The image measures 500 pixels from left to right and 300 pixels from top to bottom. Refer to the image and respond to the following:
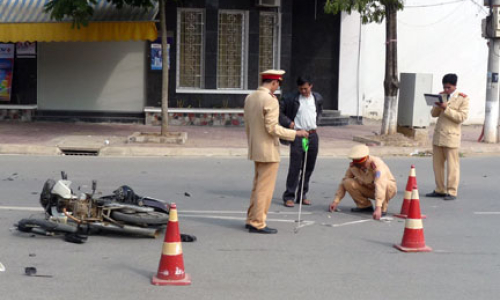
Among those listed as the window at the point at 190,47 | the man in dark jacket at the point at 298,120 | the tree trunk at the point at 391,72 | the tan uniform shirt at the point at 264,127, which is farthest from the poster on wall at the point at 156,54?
the tan uniform shirt at the point at 264,127

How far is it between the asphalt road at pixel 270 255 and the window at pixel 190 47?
935 centimetres

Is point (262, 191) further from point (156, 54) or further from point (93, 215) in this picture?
point (156, 54)

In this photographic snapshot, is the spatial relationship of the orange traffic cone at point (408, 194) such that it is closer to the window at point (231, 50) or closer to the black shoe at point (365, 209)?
the black shoe at point (365, 209)

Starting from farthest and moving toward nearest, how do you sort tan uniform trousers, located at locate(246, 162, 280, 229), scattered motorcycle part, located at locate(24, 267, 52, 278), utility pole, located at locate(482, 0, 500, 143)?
utility pole, located at locate(482, 0, 500, 143)
tan uniform trousers, located at locate(246, 162, 280, 229)
scattered motorcycle part, located at locate(24, 267, 52, 278)

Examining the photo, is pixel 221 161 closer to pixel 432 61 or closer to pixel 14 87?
pixel 14 87

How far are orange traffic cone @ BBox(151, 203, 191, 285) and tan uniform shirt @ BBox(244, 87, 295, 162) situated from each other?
2197 mm

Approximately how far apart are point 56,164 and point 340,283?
8.62 metres

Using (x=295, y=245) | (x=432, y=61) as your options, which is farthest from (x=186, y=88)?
(x=295, y=245)

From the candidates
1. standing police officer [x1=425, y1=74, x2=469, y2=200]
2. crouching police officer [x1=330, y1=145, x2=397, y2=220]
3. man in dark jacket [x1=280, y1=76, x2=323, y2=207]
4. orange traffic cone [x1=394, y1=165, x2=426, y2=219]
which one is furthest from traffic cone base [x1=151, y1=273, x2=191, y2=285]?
standing police officer [x1=425, y1=74, x2=469, y2=200]

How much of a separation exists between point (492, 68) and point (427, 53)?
5635mm

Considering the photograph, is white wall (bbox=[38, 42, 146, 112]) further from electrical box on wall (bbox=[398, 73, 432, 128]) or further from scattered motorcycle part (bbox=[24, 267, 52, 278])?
scattered motorcycle part (bbox=[24, 267, 52, 278])

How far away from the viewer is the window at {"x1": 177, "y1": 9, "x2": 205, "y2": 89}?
2111 centimetres

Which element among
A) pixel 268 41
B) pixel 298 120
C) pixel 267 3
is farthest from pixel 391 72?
pixel 298 120

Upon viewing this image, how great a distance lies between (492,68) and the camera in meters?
18.6
